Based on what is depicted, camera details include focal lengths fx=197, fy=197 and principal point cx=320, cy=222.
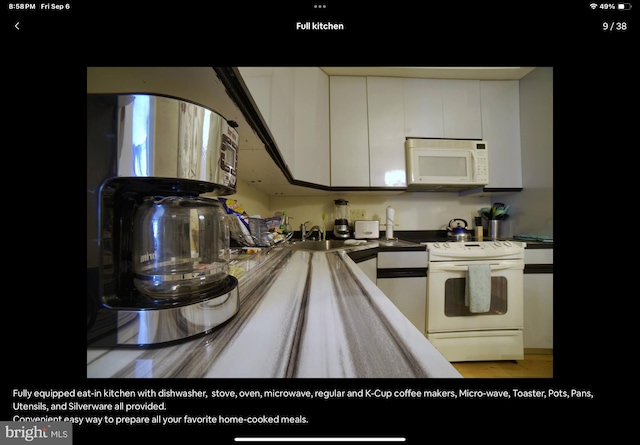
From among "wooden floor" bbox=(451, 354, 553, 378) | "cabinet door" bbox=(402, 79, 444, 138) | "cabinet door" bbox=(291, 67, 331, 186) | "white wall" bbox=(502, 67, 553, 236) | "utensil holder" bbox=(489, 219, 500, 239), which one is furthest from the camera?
"utensil holder" bbox=(489, 219, 500, 239)

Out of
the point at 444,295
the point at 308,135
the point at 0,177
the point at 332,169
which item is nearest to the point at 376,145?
the point at 332,169

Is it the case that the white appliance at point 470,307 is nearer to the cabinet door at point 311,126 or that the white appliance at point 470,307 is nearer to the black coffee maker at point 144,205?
the cabinet door at point 311,126

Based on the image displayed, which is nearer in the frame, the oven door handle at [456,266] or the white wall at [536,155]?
the oven door handle at [456,266]

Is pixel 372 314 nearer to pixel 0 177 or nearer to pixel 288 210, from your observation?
pixel 0 177

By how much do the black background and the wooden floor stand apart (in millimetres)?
1195

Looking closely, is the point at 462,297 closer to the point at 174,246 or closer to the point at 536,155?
the point at 536,155

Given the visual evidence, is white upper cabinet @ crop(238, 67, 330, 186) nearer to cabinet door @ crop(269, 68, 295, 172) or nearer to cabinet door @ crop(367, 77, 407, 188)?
cabinet door @ crop(269, 68, 295, 172)

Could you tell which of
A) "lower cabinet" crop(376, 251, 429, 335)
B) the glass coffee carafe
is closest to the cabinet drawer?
"lower cabinet" crop(376, 251, 429, 335)

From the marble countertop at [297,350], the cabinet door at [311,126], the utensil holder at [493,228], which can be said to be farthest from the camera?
the utensil holder at [493,228]

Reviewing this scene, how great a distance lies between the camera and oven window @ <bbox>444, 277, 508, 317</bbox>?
1231 millimetres

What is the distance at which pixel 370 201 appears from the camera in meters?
1.75

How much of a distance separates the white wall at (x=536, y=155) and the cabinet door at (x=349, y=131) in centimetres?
126
